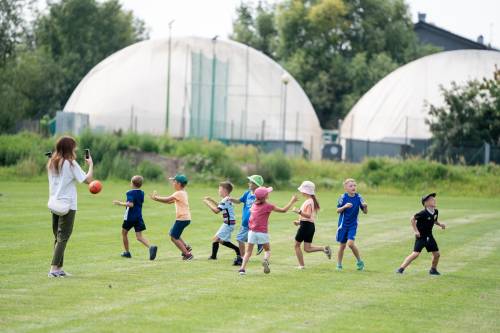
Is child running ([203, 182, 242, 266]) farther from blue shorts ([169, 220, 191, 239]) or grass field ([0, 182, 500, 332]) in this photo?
blue shorts ([169, 220, 191, 239])

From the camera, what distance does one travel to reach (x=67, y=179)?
14750 mm

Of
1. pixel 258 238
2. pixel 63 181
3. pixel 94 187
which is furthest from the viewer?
pixel 258 238

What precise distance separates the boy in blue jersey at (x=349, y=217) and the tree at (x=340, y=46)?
70761 mm

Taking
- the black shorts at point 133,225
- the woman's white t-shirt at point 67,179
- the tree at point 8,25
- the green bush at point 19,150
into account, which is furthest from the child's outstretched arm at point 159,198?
the tree at point 8,25

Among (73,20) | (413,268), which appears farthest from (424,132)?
(413,268)

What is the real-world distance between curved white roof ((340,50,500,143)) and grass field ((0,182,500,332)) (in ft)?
152

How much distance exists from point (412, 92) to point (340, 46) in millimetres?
19862

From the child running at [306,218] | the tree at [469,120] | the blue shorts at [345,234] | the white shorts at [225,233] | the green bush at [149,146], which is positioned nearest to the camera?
the child running at [306,218]

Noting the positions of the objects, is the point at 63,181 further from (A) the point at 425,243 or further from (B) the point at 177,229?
(A) the point at 425,243

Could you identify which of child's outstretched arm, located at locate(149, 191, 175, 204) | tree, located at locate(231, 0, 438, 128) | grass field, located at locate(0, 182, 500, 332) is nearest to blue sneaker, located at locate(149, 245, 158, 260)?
grass field, located at locate(0, 182, 500, 332)

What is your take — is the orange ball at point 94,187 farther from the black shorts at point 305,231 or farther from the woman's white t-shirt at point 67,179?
the black shorts at point 305,231

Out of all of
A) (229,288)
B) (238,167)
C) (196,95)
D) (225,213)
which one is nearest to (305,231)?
(225,213)

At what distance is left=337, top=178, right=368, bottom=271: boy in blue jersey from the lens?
17266 mm

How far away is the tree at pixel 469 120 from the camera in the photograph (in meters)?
59.1
